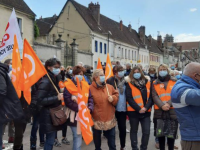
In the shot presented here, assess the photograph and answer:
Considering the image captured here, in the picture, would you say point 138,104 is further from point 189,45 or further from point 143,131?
point 189,45

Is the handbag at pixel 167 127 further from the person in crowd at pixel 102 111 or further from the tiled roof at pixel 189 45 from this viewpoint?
the tiled roof at pixel 189 45

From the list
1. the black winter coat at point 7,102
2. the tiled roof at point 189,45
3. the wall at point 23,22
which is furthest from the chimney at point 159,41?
the tiled roof at point 189,45

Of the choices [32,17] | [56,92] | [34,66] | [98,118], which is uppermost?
[32,17]

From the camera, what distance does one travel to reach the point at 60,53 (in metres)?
23.1

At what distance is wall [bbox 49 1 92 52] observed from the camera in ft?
109

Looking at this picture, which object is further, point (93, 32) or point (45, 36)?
point (45, 36)

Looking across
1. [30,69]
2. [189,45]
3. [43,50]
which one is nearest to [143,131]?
[30,69]

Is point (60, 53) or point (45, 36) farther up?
point (45, 36)

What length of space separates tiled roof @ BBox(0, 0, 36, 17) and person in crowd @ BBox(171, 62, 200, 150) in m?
18.8

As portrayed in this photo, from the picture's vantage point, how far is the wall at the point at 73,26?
3338 centimetres

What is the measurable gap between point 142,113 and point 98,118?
0.97 metres

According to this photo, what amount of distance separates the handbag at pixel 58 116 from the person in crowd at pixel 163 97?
1999mm

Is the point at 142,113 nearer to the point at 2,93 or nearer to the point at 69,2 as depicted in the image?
the point at 2,93

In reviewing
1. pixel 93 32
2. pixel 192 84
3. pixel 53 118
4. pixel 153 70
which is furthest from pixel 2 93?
pixel 93 32
